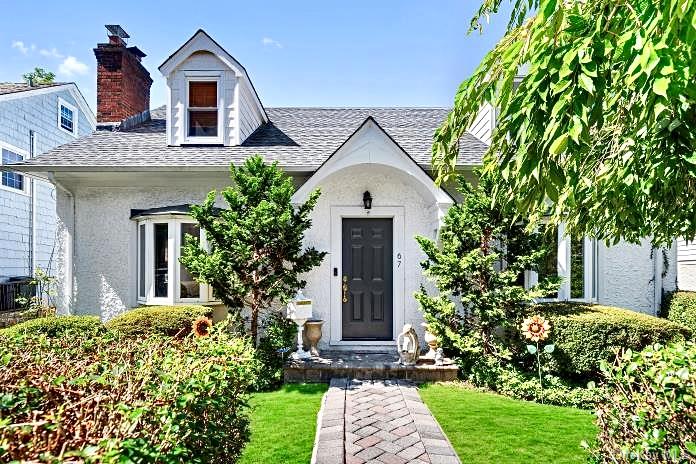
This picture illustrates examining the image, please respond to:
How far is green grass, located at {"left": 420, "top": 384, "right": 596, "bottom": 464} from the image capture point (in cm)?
505

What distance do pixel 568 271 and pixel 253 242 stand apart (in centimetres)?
660

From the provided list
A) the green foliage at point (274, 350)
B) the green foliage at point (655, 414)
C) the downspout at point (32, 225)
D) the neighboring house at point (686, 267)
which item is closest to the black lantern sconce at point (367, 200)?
the green foliage at point (274, 350)

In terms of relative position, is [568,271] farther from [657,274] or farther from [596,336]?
[596,336]

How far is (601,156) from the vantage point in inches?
206

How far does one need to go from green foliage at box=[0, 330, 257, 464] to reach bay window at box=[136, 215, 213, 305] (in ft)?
17.8

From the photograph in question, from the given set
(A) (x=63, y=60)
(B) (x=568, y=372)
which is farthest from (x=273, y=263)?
(A) (x=63, y=60)

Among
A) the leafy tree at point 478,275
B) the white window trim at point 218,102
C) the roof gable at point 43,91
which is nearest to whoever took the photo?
the leafy tree at point 478,275

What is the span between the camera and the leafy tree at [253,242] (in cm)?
802

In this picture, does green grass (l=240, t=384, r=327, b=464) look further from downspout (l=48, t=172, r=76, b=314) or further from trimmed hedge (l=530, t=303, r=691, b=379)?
downspout (l=48, t=172, r=76, b=314)

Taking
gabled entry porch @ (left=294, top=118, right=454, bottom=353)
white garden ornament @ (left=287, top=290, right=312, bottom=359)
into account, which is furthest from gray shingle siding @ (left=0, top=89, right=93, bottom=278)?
white garden ornament @ (left=287, top=290, right=312, bottom=359)

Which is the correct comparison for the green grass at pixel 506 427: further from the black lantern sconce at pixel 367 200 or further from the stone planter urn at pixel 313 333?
the black lantern sconce at pixel 367 200

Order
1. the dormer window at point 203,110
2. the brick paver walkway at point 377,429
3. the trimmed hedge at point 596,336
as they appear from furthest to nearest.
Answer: the dormer window at point 203,110 < the trimmed hedge at point 596,336 < the brick paver walkway at point 377,429

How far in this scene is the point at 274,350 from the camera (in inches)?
332

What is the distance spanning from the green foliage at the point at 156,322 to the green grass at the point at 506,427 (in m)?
4.31
